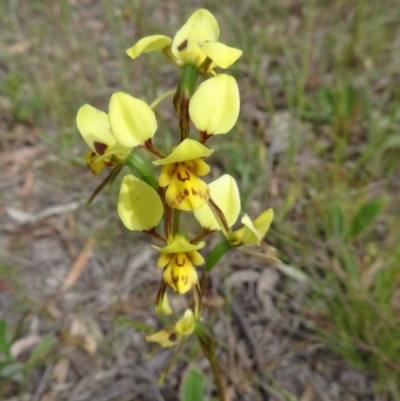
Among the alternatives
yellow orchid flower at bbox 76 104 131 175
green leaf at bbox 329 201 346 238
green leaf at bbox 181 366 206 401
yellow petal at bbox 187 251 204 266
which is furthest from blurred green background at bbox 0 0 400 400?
yellow petal at bbox 187 251 204 266

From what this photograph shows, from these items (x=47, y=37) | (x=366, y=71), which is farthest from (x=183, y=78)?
(x=47, y=37)

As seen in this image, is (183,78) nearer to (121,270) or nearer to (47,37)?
(121,270)

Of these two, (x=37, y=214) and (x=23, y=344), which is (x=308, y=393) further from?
(x=37, y=214)

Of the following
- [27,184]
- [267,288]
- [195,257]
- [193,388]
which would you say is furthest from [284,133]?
[195,257]

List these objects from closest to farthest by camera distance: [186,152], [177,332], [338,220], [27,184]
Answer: [186,152] < [177,332] < [338,220] < [27,184]

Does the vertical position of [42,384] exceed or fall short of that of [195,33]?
it falls short

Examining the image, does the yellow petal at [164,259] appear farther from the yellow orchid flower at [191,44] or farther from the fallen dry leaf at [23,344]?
the fallen dry leaf at [23,344]

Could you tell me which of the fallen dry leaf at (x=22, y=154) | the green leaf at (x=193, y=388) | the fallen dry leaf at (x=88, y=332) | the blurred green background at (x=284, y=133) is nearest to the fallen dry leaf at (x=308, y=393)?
the blurred green background at (x=284, y=133)
